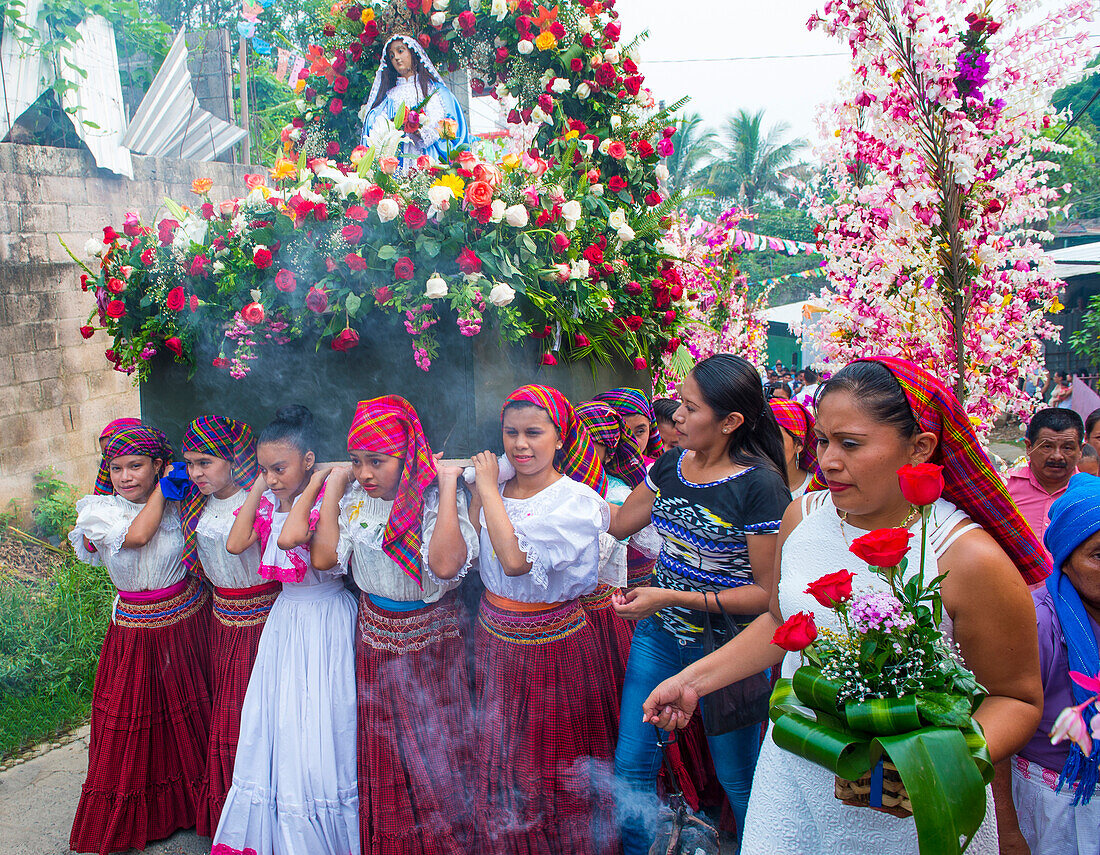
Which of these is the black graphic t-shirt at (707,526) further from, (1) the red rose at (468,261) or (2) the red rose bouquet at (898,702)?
(1) the red rose at (468,261)

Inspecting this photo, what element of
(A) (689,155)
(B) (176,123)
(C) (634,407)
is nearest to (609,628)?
(C) (634,407)

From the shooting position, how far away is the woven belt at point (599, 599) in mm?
3605

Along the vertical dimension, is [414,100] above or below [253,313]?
above

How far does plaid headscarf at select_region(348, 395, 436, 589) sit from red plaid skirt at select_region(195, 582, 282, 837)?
85 centimetres

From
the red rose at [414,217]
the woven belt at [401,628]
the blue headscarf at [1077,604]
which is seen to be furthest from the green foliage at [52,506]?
the blue headscarf at [1077,604]

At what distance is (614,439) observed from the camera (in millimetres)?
3900

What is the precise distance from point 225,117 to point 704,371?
997 cm

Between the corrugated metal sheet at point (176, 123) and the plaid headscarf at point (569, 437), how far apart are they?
7.04m

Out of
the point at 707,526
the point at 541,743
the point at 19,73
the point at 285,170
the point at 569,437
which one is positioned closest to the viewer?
the point at 707,526

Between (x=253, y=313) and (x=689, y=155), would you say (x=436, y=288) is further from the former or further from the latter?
(x=689, y=155)

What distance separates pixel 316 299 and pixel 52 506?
4.63 m

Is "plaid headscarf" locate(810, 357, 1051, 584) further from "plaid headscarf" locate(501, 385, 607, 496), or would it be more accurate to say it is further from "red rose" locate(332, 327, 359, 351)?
"red rose" locate(332, 327, 359, 351)

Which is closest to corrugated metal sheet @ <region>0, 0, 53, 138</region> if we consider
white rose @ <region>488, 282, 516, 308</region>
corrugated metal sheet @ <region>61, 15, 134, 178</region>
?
corrugated metal sheet @ <region>61, 15, 134, 178</region>

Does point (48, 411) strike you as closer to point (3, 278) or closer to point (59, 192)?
point (3, 278)
